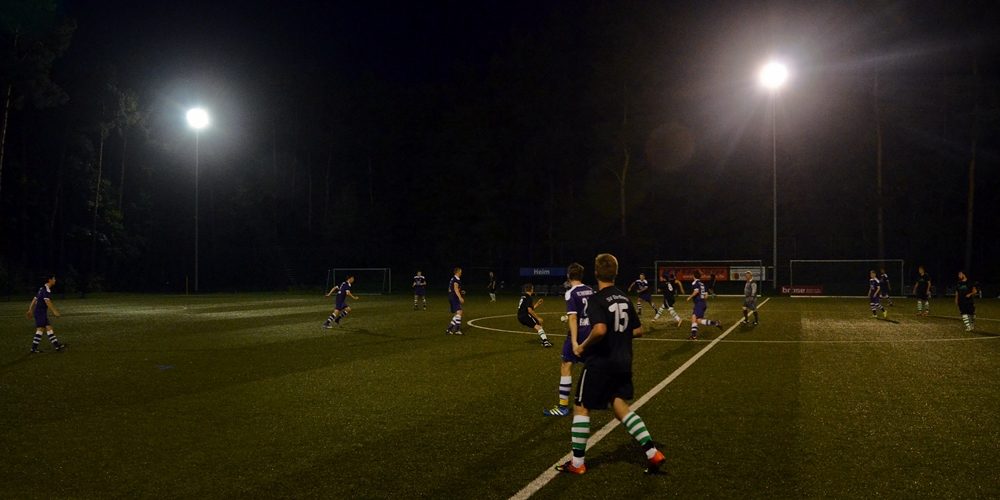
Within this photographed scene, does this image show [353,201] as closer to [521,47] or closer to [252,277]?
[252,277]

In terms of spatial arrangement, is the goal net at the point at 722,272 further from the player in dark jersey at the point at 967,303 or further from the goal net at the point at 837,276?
the player in dark jersey at the point at 967,303

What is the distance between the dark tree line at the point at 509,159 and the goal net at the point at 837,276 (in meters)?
2.95

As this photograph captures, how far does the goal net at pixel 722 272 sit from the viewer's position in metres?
49.9

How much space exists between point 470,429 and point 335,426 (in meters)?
A: 1.83

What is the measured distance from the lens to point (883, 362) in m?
15.0

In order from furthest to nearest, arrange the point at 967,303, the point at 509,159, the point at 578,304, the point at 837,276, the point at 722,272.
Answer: the point at 509,159 → the point at 837,276 → the point at 722,272 → the point at 967,303 → the point at 578,304

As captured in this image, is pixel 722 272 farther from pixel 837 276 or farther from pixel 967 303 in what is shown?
pixel 967 303

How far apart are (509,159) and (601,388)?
66.0 metres

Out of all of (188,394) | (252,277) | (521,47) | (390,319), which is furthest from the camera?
(521,47)

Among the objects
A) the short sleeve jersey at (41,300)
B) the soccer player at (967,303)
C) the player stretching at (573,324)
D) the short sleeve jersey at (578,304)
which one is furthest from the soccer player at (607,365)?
the soccer player at (967,303)

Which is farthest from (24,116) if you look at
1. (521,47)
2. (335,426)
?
(335,426)

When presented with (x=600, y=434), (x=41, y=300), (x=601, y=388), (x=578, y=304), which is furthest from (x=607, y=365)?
(x=41, y=300)

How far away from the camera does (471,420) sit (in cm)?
958

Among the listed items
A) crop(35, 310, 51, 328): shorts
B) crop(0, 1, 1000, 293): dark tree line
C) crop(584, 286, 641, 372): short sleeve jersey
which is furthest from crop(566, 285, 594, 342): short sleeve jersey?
crop(0, 1, 1000, 293): dark tree line
